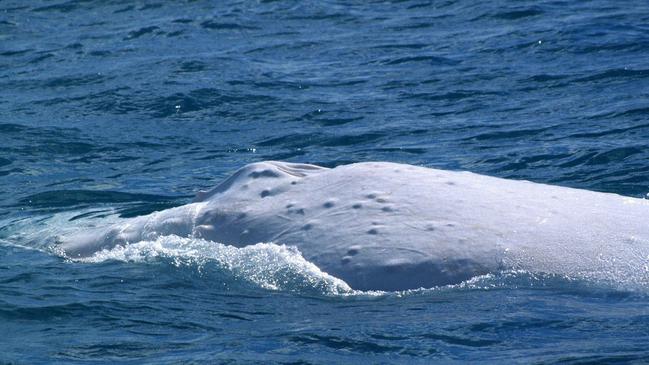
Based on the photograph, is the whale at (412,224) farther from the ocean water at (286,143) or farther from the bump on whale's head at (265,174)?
the ocean water at (286,143)

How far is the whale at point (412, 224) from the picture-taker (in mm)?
7273

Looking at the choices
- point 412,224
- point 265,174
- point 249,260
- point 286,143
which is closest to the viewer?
point 412,224

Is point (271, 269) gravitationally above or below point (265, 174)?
below

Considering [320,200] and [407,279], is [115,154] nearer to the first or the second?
[320,200]

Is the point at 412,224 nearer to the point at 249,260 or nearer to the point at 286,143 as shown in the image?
the point at 249,260

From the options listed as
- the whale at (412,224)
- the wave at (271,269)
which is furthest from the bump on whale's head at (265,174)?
the wave at (271,269)

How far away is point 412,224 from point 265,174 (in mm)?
1403

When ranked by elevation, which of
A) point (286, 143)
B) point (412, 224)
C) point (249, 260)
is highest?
point (412, 224)

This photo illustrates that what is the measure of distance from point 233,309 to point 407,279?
3.43 feet

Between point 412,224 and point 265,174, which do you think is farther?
point 265,174

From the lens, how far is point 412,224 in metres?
7.65

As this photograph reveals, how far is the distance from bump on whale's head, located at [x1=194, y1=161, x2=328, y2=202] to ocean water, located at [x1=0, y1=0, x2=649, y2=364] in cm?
57

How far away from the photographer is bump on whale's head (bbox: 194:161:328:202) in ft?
28.1

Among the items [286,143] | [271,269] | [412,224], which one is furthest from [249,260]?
[286,143]
